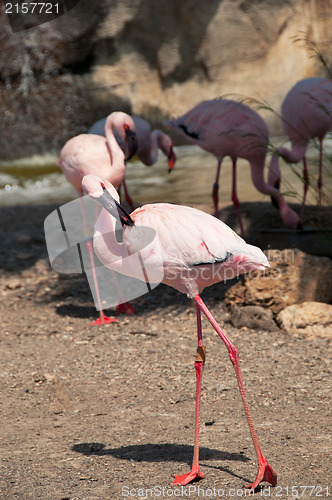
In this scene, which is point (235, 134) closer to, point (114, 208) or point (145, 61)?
point (114, 208)

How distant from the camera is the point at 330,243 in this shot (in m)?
5.04

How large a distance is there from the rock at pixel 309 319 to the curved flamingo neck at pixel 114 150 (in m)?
1.82

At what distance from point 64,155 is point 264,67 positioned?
10.6m

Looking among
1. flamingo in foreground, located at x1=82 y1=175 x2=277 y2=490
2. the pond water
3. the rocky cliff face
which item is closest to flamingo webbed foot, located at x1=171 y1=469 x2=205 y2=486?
flamingo in foreground, located at x1=82 y1=175 x2=277 y2=490

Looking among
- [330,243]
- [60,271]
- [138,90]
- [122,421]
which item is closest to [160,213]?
[122,421]

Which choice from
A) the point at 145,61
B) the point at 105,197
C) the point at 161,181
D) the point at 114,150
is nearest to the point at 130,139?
the point at 114,150

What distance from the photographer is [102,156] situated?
5.37 m

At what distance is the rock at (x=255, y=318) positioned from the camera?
469cm

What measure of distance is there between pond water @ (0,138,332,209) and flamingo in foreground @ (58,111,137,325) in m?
3.12

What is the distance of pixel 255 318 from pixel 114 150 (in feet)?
6.00

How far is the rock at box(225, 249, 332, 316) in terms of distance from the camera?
477 cm

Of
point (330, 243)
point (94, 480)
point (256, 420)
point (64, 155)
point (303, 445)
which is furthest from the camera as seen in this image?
point (64, 155)

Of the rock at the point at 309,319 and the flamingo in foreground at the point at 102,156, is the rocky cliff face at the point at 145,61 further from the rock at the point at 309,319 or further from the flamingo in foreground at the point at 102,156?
the rock at the point at 309,319

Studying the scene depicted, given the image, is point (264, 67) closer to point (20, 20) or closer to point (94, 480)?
point (20, 20)
